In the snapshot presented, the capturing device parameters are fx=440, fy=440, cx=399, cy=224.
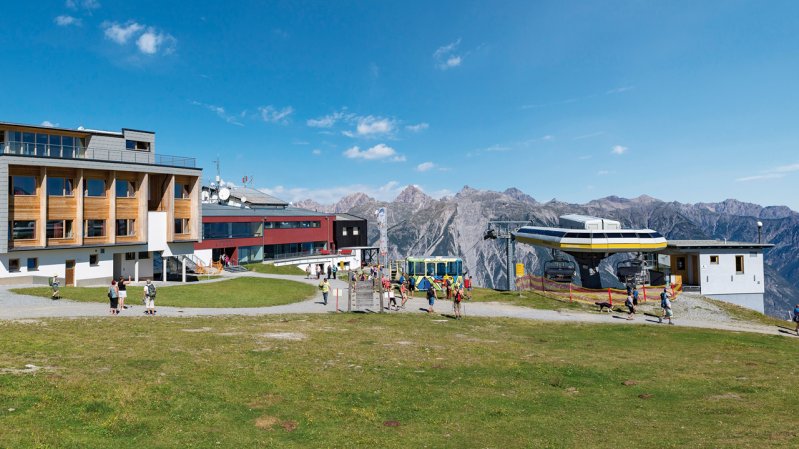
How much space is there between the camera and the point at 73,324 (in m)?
24.1

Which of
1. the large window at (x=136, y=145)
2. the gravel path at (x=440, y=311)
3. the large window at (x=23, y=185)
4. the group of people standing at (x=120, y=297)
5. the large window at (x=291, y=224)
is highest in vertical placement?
the large window at (x=136, y=145)

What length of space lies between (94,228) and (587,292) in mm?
52665

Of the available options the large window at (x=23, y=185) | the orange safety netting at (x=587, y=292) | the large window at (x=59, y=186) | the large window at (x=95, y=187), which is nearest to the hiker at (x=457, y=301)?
the orange safety netting at (x=587, y=292)

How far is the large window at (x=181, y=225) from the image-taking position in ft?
171

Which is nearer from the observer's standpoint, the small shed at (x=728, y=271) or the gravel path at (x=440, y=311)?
the gravel path at (x=440, y=311)

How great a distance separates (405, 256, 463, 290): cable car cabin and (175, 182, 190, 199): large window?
28.1 m

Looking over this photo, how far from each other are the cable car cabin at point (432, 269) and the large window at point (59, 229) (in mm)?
35261

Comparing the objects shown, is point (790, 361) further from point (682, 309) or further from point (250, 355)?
point (250, 355)

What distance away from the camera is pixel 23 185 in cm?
4047

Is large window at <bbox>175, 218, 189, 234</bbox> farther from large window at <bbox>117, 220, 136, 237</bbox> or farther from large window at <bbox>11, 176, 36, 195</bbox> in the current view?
large window at <bbox>11, 176, 36, 195</bbox>

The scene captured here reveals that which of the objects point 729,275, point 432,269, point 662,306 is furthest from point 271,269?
point 729,275

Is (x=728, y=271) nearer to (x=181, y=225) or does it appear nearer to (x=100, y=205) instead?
(x=181, y=225)

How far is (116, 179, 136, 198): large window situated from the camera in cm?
4669

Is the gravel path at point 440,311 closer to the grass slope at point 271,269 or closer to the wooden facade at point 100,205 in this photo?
the wooden facade at point 100,205
